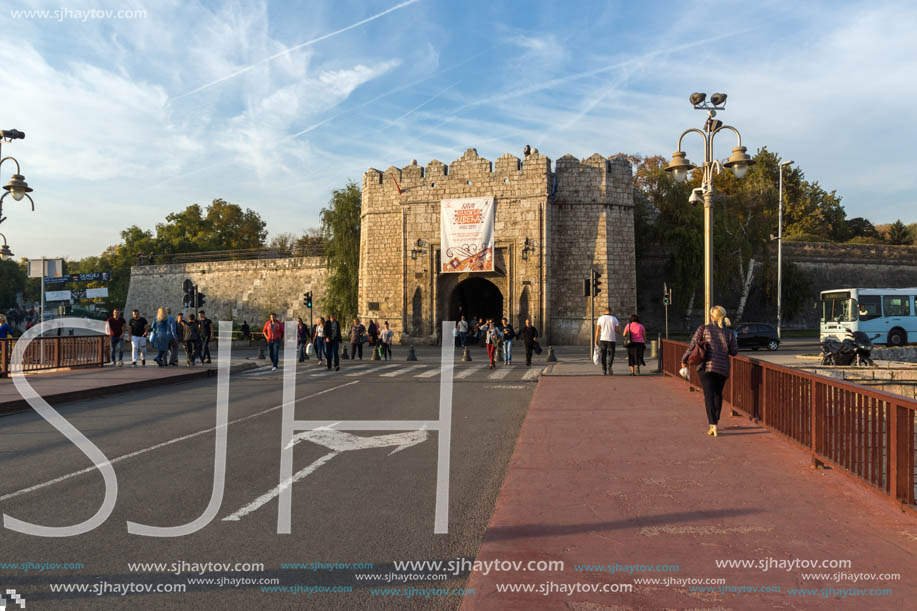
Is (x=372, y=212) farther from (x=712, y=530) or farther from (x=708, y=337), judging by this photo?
(x=712, y=530)

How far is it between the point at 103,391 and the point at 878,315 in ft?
98.8

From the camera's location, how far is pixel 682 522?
15.3 ft

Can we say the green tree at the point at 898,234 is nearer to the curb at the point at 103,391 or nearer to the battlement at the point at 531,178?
the battlement at the point at 531,178

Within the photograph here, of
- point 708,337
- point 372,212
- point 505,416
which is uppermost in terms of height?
point 372,212

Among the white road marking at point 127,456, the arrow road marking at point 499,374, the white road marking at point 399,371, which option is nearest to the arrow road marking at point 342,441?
the white road marking at point 127,456

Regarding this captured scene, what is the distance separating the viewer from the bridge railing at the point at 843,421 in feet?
15.6

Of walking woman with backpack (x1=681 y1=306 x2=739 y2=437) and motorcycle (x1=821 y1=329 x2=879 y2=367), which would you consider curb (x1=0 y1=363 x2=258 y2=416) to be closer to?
walking woman with backpack (x1=681 y1=306 x2=739 y2=437)

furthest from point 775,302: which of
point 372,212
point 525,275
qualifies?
point 372,212

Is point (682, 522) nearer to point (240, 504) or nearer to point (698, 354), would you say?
point (240, 504)

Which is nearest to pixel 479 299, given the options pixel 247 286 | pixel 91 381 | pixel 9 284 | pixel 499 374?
pixel 499 374

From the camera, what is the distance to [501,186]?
33312 millimetres

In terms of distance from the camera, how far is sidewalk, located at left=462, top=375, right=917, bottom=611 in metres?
3.49

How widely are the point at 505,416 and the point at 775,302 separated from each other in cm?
3847

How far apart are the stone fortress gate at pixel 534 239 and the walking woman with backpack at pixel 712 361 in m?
24.1
